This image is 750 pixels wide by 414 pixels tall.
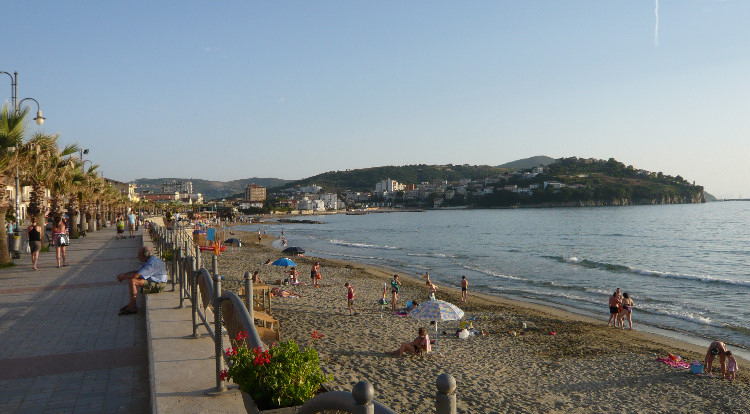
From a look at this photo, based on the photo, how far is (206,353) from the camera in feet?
16.6

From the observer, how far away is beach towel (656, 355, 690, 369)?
→ 12291 millimetres

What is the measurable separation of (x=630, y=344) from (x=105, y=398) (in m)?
14.2

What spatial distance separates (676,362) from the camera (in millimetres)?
12492

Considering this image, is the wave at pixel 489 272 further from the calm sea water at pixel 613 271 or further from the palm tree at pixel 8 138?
the palm tree at pixel 8 138

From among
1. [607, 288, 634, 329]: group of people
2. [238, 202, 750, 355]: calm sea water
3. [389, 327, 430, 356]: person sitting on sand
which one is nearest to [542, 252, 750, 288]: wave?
[238, 202, 750, 355]: calm sea water

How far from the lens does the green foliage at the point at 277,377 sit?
2.95 meters

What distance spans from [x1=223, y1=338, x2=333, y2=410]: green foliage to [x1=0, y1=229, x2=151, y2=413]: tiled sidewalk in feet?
7.19

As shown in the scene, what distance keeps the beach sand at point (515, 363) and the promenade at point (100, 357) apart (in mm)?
3944

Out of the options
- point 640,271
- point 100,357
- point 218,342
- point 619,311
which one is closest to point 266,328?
point 100,357

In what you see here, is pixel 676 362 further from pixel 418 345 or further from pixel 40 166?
pixel 40 166

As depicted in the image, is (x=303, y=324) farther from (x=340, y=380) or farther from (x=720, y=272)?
(x=720, y=272)

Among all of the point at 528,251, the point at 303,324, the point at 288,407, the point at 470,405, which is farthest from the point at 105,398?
the point at 528,251

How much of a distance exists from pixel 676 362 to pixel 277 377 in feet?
42.3

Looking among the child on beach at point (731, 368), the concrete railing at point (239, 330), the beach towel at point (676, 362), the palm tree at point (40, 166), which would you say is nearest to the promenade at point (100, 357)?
the concrete railing at point (239, 330)
